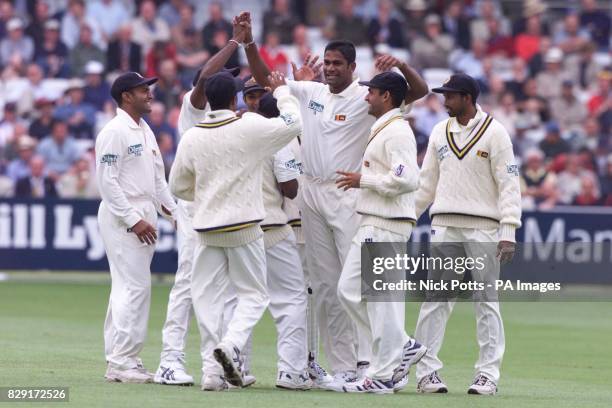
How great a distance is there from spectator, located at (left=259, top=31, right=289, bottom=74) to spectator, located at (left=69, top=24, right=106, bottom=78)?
10.2 feet

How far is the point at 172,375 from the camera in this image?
35.2 feet

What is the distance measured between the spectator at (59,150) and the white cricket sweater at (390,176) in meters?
13.0

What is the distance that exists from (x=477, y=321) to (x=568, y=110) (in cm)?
1558

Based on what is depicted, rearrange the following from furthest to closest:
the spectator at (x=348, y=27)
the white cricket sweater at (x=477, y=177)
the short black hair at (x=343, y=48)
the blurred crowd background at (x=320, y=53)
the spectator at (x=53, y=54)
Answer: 1. the spectator at (x=348, y=27)
2. the spectator at (x=53, y=54)
3. the blurred crowd background at (x=320, y=53)
4. the short black hair at (x=343, y=48)
5. the white cricket sweater at (x=477, y=177)

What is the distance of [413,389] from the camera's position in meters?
11.1

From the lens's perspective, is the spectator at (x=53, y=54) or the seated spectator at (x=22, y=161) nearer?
the seated spectator at (x=22, y=161)

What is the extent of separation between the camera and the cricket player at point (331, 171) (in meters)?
11.0

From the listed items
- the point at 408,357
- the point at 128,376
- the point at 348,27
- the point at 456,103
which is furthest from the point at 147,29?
the point at 408,357

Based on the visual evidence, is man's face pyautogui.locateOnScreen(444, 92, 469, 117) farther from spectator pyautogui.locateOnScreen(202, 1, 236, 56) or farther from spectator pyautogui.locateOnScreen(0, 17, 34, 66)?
spectator pyautogui.locateOnScreen(0, 17, 34, 66)

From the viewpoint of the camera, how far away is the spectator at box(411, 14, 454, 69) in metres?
26.5

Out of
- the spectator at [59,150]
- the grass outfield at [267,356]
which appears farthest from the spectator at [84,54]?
the grass outfield at [267,356]

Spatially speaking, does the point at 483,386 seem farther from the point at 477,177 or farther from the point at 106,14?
the point at 106,14

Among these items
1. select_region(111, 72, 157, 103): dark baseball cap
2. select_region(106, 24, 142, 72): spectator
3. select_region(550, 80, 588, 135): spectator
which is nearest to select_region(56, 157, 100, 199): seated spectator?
select_region(106, 24, 142, 72): spectator

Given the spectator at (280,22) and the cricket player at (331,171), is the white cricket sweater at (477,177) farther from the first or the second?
the spectator at (280,22)
